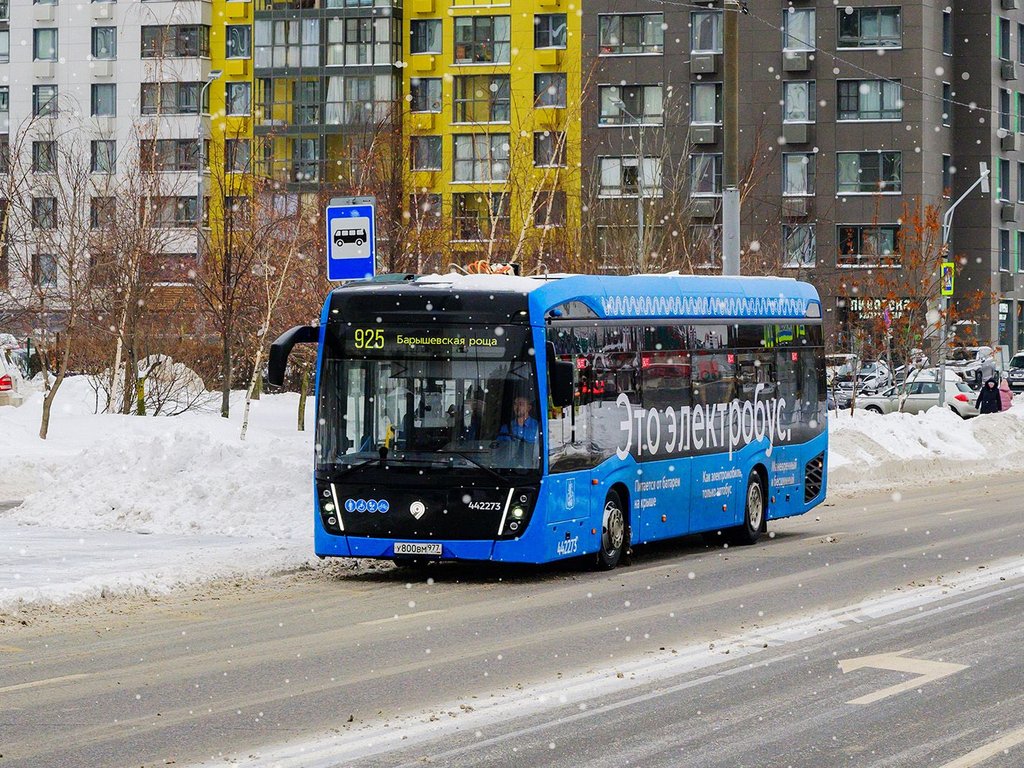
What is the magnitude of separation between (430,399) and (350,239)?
244cm

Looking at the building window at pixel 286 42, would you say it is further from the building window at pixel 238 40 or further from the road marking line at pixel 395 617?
the road marking line at pixel 395 617

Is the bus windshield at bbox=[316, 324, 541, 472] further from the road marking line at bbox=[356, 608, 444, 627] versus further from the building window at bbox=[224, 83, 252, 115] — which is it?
the building window at bbox=[224, 83, 252, 115]

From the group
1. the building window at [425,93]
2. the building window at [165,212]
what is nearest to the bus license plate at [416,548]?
the building window at [165,212]

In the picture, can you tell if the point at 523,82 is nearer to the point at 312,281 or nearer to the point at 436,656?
the point at 312,281

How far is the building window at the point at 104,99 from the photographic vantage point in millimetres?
95625

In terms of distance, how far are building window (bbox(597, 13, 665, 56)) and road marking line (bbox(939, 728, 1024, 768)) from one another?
256 feet

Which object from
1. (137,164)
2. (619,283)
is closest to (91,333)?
(137,164)

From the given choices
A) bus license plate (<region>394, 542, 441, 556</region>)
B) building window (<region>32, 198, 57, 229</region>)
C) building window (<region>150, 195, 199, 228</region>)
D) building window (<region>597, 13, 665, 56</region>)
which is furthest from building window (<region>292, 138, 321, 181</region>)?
bus license plate (<region>394, 542, 441, 556</region>)

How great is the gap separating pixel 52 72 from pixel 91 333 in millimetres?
62482

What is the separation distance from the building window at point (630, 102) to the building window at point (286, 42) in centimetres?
1489

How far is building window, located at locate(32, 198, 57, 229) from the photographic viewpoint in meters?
33.8

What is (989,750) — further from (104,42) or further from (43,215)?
(104,42)

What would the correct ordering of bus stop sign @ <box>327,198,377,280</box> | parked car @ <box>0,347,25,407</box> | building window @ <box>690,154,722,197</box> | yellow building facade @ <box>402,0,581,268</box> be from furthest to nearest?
yellow building facade @ <box>402,0,581,268</box>
building window @ <box>690,154,722,197</box>
parked car @ <box>0,347,25,407</box>
bus stop sign @ <box>327,198,377,280</box>

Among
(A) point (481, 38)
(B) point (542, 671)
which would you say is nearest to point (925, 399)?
(A) point (481, 38)
